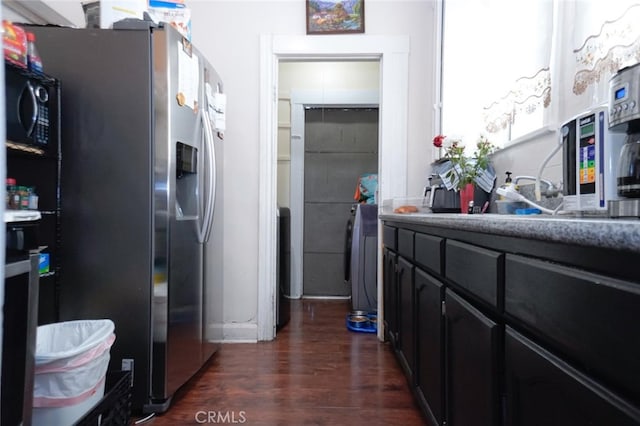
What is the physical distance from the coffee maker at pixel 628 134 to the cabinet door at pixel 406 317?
881 mm

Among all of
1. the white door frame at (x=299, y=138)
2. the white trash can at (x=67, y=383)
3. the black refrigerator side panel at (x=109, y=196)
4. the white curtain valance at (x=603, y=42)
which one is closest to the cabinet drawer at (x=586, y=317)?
the white curtain valance at (x=603, y=42)

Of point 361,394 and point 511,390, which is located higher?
point 511,390

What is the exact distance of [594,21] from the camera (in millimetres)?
1165

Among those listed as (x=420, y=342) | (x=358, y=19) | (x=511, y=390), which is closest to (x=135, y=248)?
(x=420, y=342)

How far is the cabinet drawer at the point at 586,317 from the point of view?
42 cm

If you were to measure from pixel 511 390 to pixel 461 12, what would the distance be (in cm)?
238

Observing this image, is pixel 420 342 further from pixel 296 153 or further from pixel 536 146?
pixel 296 153

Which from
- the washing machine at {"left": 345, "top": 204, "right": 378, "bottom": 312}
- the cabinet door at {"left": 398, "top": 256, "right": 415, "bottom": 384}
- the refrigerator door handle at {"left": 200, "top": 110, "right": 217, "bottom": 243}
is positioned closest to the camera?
the cabinet door at {"left": 398, "top": 256, "right": 415, "bottom": 384}

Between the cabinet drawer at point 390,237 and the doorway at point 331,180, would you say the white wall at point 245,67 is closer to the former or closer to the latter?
the cabinet drawer at point 390,237

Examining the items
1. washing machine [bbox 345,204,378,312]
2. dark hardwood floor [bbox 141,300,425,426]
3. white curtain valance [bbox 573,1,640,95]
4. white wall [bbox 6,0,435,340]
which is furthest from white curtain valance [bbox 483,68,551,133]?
dark hardwood floor [bbox 141,300,425,426]

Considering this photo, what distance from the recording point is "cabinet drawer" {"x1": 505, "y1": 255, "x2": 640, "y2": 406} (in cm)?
42

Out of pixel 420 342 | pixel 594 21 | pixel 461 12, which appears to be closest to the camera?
pixel 594 21

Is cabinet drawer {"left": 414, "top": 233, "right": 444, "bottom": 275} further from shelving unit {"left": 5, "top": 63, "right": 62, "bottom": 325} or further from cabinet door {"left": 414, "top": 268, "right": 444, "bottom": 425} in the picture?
shelving unit {"left": 5, "top": 63, "right": 62, "bottom": 325}

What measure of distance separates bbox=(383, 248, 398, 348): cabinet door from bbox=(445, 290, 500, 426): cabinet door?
2.83ft
